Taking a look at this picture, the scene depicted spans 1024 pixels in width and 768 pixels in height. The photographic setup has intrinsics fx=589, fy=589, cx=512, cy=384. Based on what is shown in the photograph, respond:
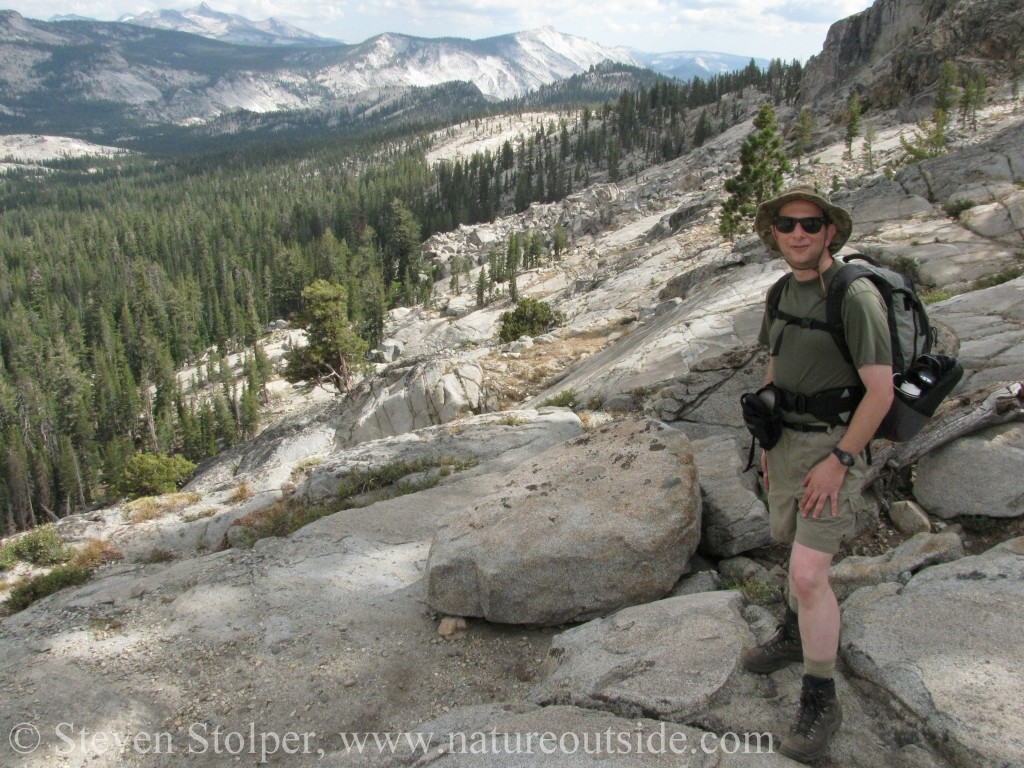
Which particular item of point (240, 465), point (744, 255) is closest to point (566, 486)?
point (744, 255)

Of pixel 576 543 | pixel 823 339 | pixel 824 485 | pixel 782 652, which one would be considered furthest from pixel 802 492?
pixel 576 543

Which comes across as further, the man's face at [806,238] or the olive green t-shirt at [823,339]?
the man's face at [806,238]

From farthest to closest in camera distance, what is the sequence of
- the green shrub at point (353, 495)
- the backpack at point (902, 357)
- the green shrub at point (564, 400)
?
the green shrub at point (564, 400) → the green shrub at point (353, 495) → the backpack at point (902, 357)

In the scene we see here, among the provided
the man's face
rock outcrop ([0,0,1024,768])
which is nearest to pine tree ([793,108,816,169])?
rock outcrop ([0,0,1024,768])

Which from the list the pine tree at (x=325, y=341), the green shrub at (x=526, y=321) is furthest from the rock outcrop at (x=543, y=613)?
the pine tree at (x=325, y=341)

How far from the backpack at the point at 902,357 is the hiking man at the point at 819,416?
66mm

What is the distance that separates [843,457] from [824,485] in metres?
0.25

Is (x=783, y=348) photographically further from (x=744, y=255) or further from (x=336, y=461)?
(x=744, y=255)

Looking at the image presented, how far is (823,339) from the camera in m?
4.37

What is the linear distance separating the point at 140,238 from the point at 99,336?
5343 cm

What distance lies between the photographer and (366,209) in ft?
498

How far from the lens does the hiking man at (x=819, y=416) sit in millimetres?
4078

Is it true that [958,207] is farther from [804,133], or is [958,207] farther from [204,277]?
[204,277]

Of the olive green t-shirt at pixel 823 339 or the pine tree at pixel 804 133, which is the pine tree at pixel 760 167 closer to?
the pine tree at pixel 804 133
